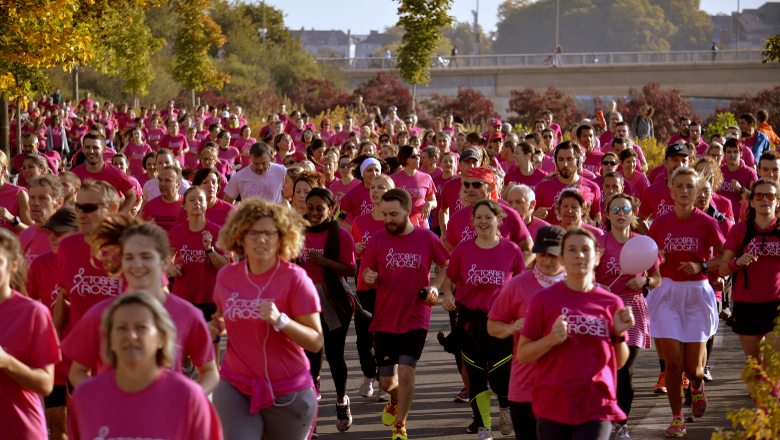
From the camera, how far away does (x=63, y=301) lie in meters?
5.46

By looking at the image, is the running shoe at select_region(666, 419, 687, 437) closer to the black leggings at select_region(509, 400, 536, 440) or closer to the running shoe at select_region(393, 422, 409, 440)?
the black leggings at select_region(509, 400, 536, 440)

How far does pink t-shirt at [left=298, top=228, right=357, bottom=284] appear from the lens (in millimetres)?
7047

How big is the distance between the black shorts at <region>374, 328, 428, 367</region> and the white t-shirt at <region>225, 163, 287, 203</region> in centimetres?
351

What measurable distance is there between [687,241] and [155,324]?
507 cm

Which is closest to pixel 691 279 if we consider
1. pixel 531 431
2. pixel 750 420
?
pixel 531 431

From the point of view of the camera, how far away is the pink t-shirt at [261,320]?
4.65 metres

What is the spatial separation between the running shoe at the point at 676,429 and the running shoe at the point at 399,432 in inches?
80.2

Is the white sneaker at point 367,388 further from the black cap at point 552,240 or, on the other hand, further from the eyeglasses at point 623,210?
the black cap at point 552,240

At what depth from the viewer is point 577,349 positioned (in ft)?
14.9

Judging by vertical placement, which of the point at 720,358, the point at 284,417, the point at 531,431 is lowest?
the point at 720,358

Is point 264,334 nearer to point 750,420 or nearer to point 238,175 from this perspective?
point 750,420

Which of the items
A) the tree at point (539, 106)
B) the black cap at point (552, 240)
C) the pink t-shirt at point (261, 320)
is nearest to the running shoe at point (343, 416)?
the pink t-shirt at point (261, 320)

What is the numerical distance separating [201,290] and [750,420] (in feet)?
15.2

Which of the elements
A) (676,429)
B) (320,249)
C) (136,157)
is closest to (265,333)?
(320,249)
